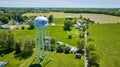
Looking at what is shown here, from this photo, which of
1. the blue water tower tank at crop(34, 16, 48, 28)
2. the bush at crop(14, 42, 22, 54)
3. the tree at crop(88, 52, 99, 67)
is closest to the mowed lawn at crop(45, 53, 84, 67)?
the tree at crop(88, 52, 99, 67)

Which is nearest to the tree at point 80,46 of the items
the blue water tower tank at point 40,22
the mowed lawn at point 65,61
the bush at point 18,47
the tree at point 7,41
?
the mowed lawn at point 65,61

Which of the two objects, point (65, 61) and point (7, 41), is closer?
point (65, 61)

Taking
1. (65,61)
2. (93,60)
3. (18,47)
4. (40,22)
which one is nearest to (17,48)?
(18,47)

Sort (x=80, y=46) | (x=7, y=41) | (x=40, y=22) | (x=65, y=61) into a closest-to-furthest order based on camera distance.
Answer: (x=40, y=22), (x=65, y=61), (x=7, y=41), (x=80, y=46)

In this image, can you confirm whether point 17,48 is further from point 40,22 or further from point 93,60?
point 93,60

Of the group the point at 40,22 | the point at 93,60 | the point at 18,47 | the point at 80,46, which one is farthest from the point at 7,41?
the point at 93,60

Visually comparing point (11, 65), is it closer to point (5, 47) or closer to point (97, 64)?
point (5, 47)

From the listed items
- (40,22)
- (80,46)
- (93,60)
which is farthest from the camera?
(80,46)

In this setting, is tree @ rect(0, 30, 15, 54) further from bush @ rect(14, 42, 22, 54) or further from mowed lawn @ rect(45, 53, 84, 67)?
mowed lawn @ rect(45, 53, 84, 67)

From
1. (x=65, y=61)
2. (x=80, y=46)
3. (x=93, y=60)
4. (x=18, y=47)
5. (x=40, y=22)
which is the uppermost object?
(x=40, y=22)

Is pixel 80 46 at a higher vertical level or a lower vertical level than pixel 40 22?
lower

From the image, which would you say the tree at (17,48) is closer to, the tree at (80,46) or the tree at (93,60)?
the tree at (80,46)
